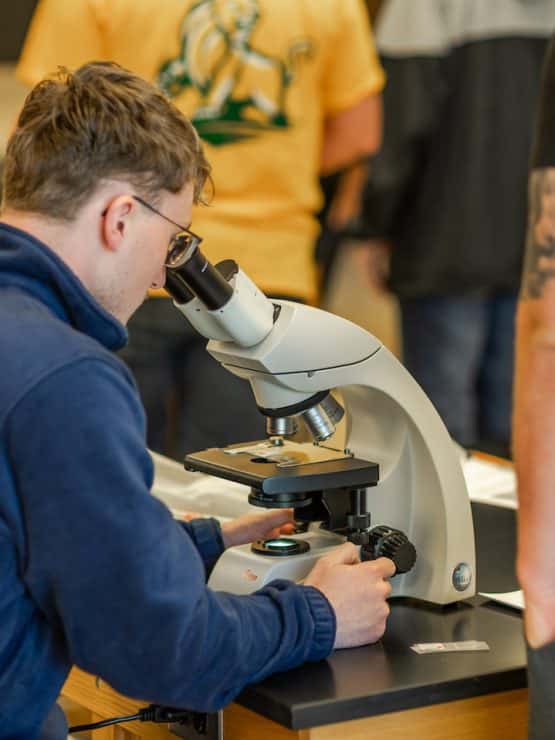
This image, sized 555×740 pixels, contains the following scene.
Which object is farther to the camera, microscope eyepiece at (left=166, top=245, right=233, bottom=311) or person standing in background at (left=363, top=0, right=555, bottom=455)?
person standing in background at (left=363, top=0, right=555, bottom=455)

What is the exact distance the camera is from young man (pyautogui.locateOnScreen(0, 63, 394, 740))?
1328 millimetres

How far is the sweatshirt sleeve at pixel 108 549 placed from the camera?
132cm

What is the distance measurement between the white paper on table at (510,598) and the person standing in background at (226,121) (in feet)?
3.83

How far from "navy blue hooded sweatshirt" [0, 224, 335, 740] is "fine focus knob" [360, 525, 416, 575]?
0.89 feet

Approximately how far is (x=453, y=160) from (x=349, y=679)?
2.53 metres

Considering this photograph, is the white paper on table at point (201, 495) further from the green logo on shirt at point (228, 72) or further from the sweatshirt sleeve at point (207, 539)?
the green logo on shirt at point (228, 72)

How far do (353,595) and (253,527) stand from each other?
0.31 metres

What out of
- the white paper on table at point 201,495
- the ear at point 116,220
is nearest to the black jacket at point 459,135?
the white paper on table at point 201,495

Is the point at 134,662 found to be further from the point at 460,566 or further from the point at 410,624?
the point at 460,566

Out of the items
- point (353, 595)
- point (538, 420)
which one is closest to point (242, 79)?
point (353, 595)

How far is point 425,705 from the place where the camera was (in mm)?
1480

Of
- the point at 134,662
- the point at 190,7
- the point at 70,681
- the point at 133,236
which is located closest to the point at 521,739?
the point at 134,662

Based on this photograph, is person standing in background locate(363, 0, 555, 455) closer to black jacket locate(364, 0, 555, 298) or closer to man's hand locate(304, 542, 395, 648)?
black jacket locate(364, 0, 555, 298)

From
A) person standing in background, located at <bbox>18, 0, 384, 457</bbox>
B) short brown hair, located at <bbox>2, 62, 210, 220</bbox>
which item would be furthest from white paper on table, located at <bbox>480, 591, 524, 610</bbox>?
person standing in background, located at <bbox>18, 0, 384, 457</bbox>
